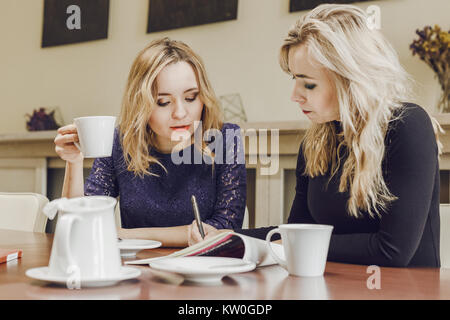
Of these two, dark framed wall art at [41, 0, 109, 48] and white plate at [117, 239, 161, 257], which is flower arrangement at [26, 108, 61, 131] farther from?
white plate at [117, 239, 161, 257]

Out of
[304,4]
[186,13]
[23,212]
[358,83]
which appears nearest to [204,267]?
[358,83]

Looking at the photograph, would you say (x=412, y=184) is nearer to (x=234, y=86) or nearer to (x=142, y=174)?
(x=142, y=174)

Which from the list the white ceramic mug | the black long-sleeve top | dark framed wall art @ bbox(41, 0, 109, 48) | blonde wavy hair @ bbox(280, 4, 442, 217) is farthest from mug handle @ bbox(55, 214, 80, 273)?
dark framed wall art @ bbox(41, 0, 109, 48)

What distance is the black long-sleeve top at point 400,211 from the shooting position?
0.94 m

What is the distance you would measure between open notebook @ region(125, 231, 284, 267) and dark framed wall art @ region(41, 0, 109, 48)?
224cm

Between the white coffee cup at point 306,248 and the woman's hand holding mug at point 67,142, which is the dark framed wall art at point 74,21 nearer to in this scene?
the woman's hand holding mug at point 67,142

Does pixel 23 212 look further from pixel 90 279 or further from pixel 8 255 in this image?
pixel 90 279

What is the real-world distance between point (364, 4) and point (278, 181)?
2.61ft

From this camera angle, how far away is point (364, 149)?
1041 millimetres

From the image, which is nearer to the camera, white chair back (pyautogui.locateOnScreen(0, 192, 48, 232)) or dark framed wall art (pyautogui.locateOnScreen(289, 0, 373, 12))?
white chair back (pyautogui.locateOnScreen(0, 192, 48, 232))

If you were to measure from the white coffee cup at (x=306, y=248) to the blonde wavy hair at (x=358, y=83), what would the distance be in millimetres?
295

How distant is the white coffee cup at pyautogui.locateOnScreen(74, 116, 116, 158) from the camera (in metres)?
0.98

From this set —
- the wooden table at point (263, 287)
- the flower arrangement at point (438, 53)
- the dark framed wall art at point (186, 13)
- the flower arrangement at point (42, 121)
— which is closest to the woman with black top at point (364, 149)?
the wooden table at point (263, 287)

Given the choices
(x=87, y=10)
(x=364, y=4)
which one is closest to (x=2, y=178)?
(x=87, y=10)
